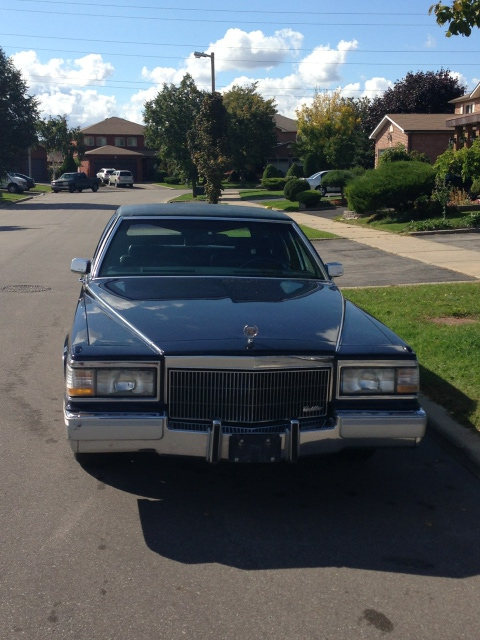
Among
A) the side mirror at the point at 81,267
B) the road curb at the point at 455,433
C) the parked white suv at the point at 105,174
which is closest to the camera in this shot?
the road curb at the point at 455,433

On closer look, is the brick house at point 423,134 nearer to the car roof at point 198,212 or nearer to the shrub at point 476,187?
the shrub at point 476,187

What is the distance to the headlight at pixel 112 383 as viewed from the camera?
450 cm

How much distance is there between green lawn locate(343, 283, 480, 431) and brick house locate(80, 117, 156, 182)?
7692cm

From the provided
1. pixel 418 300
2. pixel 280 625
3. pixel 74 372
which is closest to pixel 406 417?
pixel 280 625

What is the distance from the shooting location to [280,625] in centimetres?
355

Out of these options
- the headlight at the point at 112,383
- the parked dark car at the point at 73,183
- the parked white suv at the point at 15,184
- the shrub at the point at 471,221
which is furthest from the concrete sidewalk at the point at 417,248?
the parked dark car at the point at 73,183

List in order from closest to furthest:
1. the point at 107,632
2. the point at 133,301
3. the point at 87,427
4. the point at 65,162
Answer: the point at 107,632 < the point at 87,427 < the point at 133,301 < the point at 65,162

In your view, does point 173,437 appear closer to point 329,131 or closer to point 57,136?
point 329,131

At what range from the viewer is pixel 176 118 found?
52562 millimetres

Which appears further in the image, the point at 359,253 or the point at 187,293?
the point at 359,253

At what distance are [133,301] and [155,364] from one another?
102cm

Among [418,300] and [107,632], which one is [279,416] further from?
[418,300]

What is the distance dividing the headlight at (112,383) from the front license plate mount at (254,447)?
54cm

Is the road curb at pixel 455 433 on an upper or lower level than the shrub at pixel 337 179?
lower
